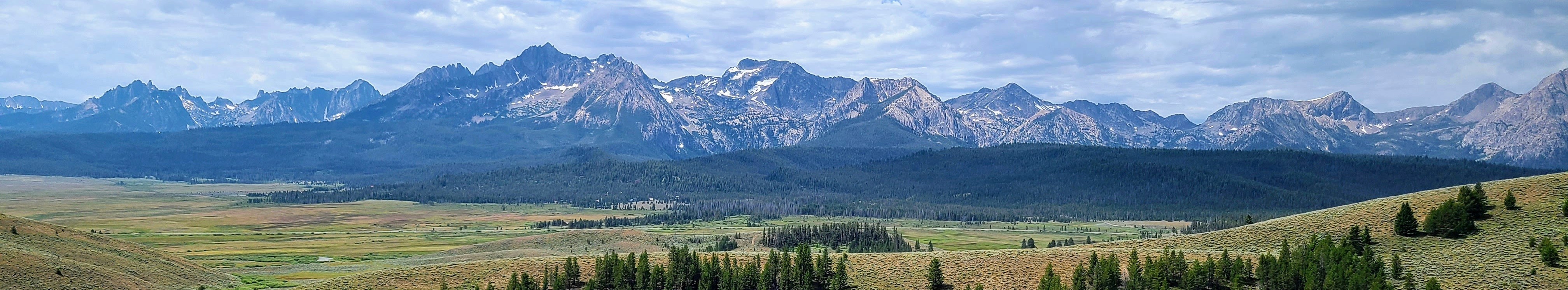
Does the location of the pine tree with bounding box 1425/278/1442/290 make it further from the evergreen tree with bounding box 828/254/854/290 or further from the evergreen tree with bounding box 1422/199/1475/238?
the evergreen tree with bounding box 828/254/854/290

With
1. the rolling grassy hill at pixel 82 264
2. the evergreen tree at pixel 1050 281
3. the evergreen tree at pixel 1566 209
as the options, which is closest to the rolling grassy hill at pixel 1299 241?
the evergreen tree at pixel 1566 209

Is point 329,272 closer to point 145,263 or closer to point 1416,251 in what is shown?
point 145,263

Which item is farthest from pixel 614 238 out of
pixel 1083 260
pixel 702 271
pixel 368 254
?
pixel 1083 260

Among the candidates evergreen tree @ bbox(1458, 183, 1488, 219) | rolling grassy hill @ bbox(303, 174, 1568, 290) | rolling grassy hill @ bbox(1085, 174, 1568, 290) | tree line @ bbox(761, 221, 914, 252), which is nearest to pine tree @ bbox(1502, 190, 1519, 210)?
rolling grassy hill @ bbox(1085, 174, 1568, 290)

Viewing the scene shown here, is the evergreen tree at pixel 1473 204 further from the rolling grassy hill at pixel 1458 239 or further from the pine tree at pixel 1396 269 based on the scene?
the pine tree at pixel 1396 269

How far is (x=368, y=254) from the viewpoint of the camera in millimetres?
183250

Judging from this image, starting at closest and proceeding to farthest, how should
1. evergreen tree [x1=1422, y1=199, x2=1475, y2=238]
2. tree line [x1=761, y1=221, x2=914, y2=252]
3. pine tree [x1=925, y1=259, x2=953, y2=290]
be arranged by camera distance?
evergreen tree [x1=1422, y1=199, x2=1475, y2=238] < pine tree [x1=925, y1=259, x2=953, y2=290] < tree line [x1=761, y1=221, x2=914, y2=252]

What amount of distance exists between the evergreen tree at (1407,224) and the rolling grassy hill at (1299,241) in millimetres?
1113

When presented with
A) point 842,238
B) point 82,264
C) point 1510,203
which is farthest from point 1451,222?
point 82,264

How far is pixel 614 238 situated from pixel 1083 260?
327 feet

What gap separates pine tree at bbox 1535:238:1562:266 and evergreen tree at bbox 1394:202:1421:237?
13255 mm

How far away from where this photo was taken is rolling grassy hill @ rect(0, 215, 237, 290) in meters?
108

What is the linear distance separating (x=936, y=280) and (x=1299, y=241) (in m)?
37.8

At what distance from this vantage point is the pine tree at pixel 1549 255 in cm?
8238
